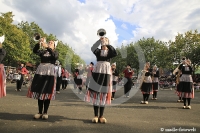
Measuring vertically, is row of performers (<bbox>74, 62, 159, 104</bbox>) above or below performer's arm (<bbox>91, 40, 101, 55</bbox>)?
below

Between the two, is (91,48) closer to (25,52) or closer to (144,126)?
(144,126)

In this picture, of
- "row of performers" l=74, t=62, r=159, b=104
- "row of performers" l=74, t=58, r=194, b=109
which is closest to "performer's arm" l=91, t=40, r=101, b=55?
"row of performers" l=74, t=62, r=159, b=104

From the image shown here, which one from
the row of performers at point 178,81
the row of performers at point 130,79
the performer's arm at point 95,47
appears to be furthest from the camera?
the row of performers at point 130,79

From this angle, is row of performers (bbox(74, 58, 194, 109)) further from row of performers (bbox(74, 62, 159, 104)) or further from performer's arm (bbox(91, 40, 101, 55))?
performer's arm (bbox(91, 40, 101, 55))

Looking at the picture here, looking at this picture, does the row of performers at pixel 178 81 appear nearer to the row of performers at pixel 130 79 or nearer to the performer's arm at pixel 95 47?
the row of performers at pixel 130 79

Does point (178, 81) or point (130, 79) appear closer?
point (178, 81)

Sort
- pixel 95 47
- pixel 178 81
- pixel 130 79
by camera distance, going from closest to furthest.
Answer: pixel 95 47
pixel 178 81
pixel 130 79

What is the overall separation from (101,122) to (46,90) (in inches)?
69.0

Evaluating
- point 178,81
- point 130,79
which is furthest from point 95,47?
point 130,79

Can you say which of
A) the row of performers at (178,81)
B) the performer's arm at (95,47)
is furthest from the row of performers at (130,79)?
the performer's arm at (95,47)

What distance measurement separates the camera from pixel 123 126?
18.0ft

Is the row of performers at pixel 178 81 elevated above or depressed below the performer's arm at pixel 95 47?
below

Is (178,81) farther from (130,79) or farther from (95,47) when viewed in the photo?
(95,47)

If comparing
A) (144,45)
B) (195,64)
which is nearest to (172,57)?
(195,64)
